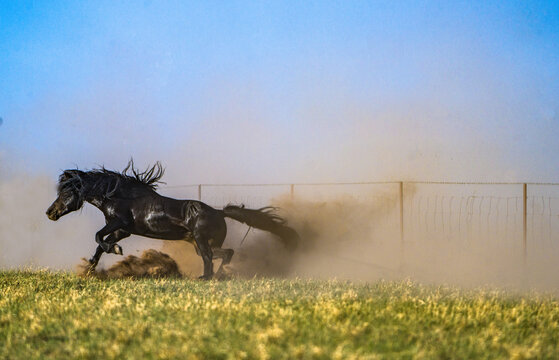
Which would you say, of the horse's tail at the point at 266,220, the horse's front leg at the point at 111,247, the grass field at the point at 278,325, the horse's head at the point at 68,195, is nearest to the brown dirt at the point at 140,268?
the horse's front leg at the point at 111,247

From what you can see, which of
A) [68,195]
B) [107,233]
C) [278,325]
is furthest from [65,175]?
[278,325]

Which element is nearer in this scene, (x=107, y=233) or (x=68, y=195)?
(x=107, y=233)

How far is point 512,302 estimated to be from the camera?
8.33 metres

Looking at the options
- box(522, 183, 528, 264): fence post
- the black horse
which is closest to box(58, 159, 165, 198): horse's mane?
the black horse

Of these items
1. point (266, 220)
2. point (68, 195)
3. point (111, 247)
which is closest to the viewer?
point (111, 247)

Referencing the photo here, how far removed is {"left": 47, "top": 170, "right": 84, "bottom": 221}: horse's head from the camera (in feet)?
43.2

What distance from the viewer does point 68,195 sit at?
1320cm

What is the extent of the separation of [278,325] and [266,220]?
26.9 feet

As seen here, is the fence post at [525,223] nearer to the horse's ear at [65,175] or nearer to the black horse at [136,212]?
the black horse at [136,212]

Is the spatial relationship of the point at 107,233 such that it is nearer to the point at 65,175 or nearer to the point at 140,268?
the point at 140,268

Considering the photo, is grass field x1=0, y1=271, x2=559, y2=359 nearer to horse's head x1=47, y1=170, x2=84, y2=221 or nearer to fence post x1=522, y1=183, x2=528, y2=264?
horse's head x1=47, y1=170, x2=84, y2=221

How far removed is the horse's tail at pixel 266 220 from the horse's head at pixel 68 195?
2997 mm

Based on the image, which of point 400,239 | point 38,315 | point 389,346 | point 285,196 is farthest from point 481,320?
A: point 285,196

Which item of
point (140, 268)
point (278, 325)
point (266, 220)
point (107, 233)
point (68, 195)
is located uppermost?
point (68, 195)
